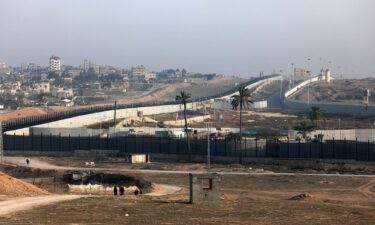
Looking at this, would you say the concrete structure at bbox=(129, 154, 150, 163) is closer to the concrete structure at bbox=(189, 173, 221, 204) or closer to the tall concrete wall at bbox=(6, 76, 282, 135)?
the tall concrete wall at bbox=(6, 76, 282, 135)

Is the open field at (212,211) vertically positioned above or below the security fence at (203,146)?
below

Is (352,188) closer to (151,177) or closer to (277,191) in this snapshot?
(277,191)

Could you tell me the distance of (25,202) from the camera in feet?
149

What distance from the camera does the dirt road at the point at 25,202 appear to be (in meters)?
41.7

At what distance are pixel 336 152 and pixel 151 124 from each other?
72.7m

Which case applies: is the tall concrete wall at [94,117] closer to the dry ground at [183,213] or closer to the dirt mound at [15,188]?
the dirt mound at [15,188]

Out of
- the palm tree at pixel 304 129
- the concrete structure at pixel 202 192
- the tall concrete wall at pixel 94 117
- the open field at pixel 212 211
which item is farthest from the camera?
the tall concrete wall at pixel 94 117

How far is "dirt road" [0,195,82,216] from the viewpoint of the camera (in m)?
41.7

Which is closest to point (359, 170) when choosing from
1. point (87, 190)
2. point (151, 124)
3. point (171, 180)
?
point (171, 180)

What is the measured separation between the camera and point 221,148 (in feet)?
308

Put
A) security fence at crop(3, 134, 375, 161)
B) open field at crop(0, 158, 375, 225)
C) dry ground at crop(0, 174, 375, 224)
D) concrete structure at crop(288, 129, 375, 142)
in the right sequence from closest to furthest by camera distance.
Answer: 1. dry ground at crop(0, 174, 375, 224)
2. open field at crop(0, 158, 375, 225)
3. security fence at crop(3, 134, 375, 161)
4. concrete structure at crop(288, 129, 375, 142)

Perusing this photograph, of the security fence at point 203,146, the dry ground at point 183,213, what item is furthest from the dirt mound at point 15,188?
the security fence at point 203,146

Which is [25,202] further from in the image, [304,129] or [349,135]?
[349,135]

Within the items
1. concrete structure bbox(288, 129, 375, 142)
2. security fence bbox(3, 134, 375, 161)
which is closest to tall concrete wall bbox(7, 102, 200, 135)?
security fence bbox(3, 134, 375, 161)
